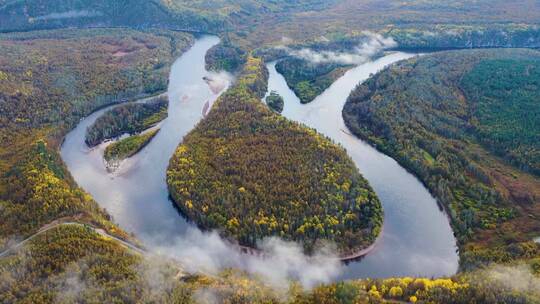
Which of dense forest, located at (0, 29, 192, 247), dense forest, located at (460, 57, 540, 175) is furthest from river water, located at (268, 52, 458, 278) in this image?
dense forest, located at (0, 29, 192, 247)

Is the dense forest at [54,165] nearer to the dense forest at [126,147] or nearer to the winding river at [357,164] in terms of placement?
the winding river at [357,164]

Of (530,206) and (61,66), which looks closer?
(530,206)

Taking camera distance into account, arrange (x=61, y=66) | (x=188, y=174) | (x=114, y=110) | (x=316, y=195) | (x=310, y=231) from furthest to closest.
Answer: (x=61, y=66)
(x=114, y=110)
(x=188, y=174)
(x=316, y=195)
(x=310, y=231)

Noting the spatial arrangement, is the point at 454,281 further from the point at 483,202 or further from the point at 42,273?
the point at 42,273

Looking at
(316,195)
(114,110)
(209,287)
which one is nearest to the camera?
(209,287)

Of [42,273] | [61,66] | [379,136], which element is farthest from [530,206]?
[61,66]

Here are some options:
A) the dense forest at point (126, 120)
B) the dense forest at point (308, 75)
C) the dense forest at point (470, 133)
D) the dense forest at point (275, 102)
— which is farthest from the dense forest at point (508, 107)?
the dense forest at point (126, 120)
